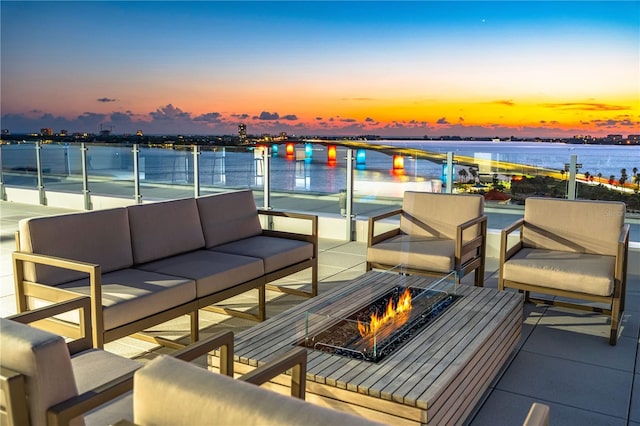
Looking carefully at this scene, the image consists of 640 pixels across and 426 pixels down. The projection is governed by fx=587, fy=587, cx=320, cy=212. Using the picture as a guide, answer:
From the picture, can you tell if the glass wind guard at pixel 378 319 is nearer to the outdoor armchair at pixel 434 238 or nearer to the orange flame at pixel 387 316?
the orange flame at pixel 387 316

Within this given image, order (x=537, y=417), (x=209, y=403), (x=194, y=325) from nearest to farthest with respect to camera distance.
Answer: (x=209, y=403) < (x=537, y=417) < (x=194, y=325)

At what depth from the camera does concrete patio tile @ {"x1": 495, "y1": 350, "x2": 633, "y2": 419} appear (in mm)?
3260

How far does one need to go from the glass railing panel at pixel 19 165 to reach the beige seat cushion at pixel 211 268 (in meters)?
7.40

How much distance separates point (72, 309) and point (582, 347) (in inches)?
131

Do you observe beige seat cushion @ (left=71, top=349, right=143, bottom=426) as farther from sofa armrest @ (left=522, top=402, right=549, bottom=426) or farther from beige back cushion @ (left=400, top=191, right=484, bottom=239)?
beige back cushion @ (left=400, top=191, right=484, bottom=239)

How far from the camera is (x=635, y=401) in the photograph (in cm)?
329

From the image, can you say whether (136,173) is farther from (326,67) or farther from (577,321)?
(577,321)

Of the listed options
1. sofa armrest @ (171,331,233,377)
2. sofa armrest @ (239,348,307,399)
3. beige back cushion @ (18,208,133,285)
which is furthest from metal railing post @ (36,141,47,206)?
sofa armrest @ (239,348,307,399)

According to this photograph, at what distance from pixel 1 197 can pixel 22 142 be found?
3.67 feet

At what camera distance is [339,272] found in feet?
19.8

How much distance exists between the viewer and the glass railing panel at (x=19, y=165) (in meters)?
10.6

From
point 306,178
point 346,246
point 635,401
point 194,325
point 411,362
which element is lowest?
point 635,401

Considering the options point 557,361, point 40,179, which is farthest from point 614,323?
point 40,179

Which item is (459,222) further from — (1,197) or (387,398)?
(1,197)
